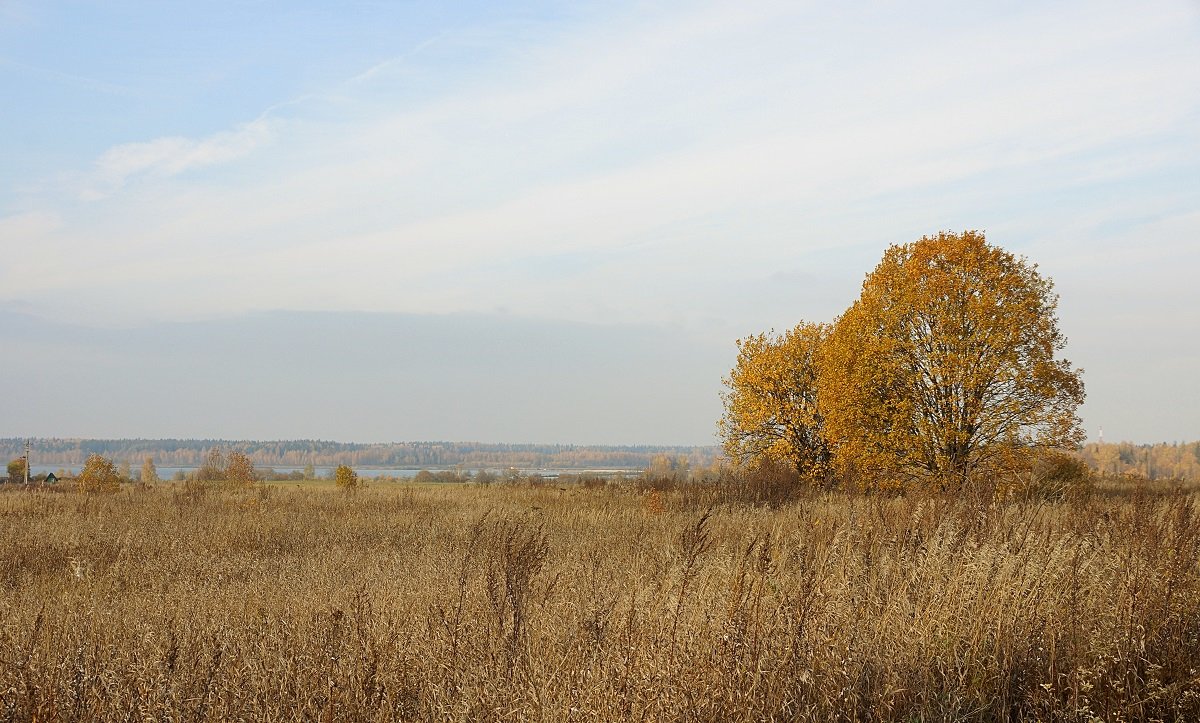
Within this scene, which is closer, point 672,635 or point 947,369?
point 672,635

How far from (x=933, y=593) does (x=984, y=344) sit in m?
20.7

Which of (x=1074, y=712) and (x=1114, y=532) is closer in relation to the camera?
(x=1074, y=712)

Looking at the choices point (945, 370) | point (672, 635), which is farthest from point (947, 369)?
point (672, 635)

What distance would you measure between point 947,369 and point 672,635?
22.5 metres

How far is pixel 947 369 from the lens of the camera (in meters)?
24.8

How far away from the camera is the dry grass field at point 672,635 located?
14.8 feet

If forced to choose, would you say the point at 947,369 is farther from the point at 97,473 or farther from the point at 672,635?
the point at 97,473

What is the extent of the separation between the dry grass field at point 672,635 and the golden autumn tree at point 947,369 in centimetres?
1565

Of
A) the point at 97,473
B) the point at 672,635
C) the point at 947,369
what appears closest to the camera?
the point at 672,635

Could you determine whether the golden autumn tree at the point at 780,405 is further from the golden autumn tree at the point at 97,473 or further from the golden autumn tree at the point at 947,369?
the golden autumn tree at the point at 97,473

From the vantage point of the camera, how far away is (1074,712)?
452cm

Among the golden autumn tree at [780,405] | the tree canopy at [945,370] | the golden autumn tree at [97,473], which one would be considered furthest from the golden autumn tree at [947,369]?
the golden autumn tree at [97,473]

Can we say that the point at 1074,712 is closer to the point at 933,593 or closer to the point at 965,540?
the point at 933,593

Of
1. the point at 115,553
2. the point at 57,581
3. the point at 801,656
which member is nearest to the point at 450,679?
the point at 801,656
